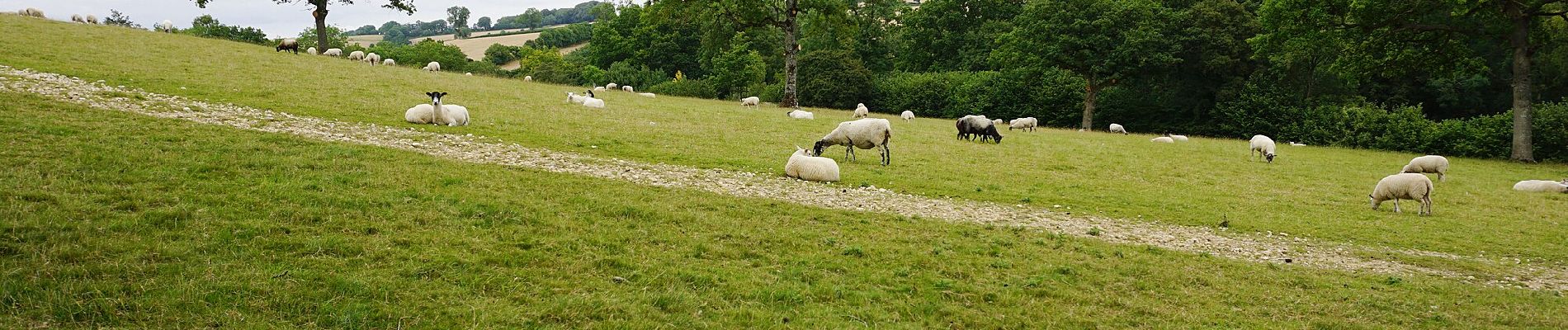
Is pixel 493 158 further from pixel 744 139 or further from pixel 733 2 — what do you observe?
pixel 733 2

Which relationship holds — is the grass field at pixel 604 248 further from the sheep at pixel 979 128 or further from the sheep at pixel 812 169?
the sheep at pixel 979 128

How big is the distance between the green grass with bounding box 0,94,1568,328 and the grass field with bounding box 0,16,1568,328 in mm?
36

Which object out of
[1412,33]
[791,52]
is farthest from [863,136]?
[1412,33]

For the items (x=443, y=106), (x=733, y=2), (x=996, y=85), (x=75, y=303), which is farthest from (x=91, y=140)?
(x=996, y=85)

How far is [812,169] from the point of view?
1566cm

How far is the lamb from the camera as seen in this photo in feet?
61.2

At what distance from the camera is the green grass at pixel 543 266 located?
21.1 ft

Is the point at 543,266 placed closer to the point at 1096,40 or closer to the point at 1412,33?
the point at 1412,33

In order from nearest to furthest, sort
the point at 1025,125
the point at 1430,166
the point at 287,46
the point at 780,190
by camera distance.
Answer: the point at 780,190, the point at 1430,166, the point at 1025,125, the point at 287,46

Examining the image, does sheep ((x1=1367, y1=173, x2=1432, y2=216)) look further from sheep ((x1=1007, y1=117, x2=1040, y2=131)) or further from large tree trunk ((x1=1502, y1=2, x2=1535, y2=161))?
large tree trunk ((x1=1502, y1=2, x2=1535, y2=161))

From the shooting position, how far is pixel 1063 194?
52.0 ft

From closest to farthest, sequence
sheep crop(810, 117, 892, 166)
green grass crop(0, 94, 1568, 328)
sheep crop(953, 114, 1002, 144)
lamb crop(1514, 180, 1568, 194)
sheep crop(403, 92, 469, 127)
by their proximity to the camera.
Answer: green grass crop(0, 94, 1568, 328), sheep crop(810, 117, 892, 166), lamb crop(1514, 180, 1568, 194), sheep crop(403, 92, 469, 127), sheep crop(953, 114, 1002, 144)

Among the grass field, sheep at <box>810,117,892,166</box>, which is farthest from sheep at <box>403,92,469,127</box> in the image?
sheep at <box>810,117,892,166</box>

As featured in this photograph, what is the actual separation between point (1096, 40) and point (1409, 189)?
2871cm
